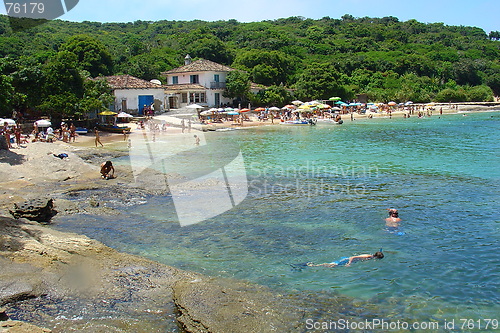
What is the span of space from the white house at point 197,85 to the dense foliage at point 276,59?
2563mm

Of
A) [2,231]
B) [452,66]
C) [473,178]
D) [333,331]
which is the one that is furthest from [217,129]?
[452,66]

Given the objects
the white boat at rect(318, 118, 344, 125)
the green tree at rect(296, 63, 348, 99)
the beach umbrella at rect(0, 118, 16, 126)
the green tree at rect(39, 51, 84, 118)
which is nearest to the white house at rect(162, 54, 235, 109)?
the green tree at rect(296, 63, 348, 99)

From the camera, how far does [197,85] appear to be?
2176 inches

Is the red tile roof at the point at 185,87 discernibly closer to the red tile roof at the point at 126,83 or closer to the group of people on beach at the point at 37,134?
the red tile roof at the point at 126,83

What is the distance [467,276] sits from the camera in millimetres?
9656

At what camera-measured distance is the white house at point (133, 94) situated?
47.0 m

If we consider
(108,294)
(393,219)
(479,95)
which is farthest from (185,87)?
(479,95)

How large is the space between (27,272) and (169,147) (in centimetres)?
2351

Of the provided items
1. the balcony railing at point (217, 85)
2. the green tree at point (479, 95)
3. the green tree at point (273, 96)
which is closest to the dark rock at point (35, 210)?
the balcony railing at point (217, 85)

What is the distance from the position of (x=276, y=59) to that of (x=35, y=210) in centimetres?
6040

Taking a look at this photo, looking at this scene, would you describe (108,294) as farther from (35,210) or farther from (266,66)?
(266,66)

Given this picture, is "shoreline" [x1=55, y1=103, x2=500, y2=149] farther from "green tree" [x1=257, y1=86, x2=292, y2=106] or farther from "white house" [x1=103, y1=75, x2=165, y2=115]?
"green tree" [x1=257, y1=86, x2=292, y2=106]

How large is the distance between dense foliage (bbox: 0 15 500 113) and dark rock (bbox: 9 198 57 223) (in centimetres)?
1071

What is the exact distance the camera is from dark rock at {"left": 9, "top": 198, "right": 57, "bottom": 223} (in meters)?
13.0
